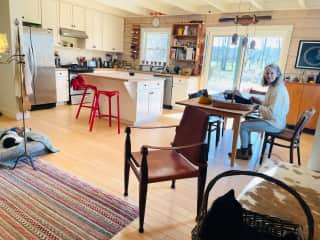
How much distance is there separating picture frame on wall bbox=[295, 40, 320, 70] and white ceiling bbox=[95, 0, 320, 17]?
0.65 meters

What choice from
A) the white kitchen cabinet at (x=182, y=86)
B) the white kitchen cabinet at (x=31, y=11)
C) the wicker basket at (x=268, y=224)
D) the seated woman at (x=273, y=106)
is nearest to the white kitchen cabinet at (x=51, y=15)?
the white kitchen cabinet at (x=31, y=11)

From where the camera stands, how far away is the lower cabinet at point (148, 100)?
4402 mm

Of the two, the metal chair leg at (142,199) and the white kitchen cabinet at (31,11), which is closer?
the metal chair leg at (142,199)

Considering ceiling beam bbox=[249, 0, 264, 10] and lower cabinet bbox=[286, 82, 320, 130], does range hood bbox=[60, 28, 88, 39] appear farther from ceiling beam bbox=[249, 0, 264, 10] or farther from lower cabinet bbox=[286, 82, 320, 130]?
lower cabinet bbox=[286, 82, 320, 130]

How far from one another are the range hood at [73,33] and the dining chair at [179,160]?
452 cm

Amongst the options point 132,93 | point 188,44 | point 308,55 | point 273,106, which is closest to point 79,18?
point 188,44

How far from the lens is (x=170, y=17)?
6.22 meters

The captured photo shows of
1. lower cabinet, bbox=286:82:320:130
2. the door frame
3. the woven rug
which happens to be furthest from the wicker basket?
the door frame

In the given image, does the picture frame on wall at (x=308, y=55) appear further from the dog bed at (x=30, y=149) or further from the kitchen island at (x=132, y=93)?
the dog bed at (x=30, y=149)

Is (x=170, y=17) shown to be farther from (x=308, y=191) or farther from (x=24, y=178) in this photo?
(x=308, y=191)

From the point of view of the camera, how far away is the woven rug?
5.67 feet

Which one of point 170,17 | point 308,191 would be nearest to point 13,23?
point 170,17

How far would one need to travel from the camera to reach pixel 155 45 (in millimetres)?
6691

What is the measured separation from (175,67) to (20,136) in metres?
4.19
